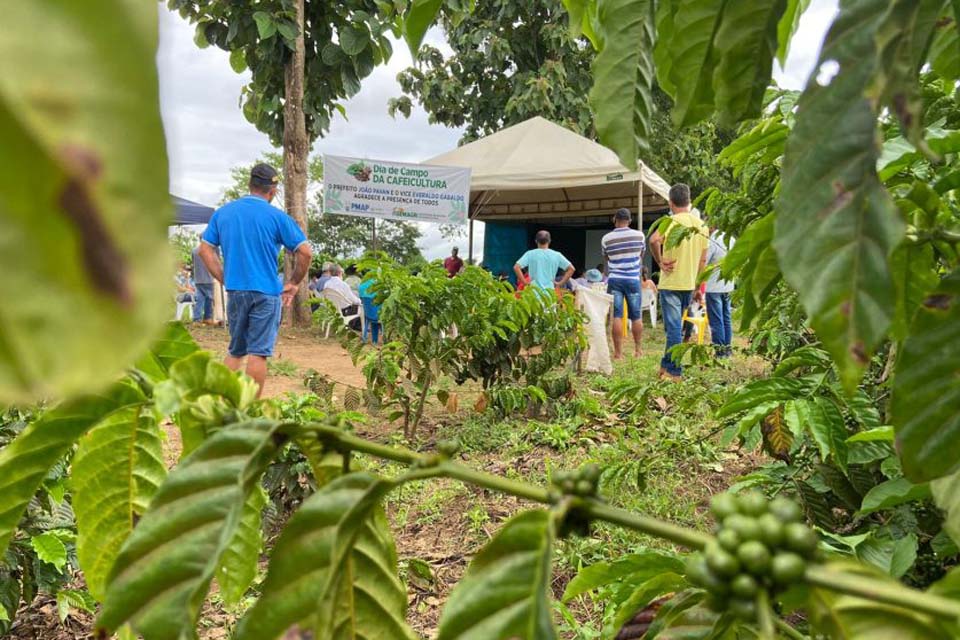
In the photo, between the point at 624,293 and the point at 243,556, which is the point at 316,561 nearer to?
the point at 243,556

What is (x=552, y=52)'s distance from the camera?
12.6m

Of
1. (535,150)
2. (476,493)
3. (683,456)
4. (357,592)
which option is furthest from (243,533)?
(535,150)

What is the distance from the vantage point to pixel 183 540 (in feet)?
1.21

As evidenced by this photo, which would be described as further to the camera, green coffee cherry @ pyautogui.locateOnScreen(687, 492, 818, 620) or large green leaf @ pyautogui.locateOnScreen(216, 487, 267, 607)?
large green leaf @ pyautogui.locateOnScreen(216, 487, 267, 607)

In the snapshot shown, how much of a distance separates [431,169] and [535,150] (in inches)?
77.4

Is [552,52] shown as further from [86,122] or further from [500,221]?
[86,122]

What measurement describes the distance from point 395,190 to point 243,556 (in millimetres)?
7816

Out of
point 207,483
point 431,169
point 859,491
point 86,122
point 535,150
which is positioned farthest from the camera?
point 535,150

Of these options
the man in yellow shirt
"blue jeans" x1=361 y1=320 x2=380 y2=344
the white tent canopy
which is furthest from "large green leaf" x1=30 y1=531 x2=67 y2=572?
the white tent canopy

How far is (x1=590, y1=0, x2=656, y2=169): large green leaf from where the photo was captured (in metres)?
0.63

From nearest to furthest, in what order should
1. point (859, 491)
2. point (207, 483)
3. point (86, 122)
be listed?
point (86, 122) → point (207, 483) → point (859, 491)

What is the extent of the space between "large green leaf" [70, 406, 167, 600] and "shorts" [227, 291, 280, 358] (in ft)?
11.4

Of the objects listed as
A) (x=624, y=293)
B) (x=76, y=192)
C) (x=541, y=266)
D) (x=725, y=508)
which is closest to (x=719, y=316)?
(x=624, y=293)

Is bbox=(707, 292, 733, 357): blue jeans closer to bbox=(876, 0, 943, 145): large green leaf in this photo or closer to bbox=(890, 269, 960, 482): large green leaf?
bbox=(890, 269, 960, 482): large green leaf
